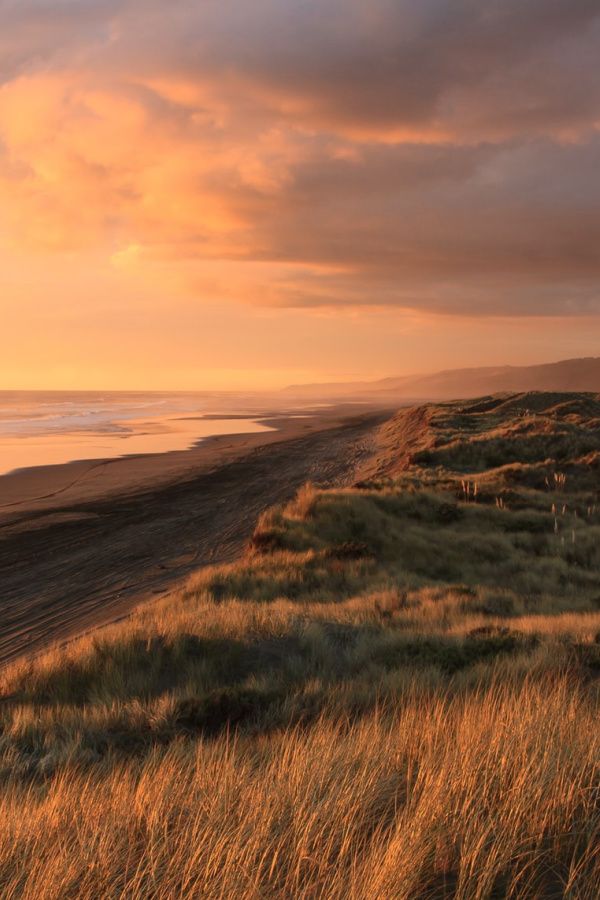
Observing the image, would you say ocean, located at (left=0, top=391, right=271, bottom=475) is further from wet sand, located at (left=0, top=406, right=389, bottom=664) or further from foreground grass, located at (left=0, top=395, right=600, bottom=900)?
foreground grass, located at (left=0, top=395, right=600, bottom=900)

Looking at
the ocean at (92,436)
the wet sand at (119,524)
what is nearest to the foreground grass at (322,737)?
the wet sand at (119,524)

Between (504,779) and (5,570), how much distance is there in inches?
584

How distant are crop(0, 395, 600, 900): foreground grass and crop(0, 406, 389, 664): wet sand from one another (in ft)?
7.34

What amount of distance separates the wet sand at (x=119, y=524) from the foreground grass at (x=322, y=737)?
2.24 meters

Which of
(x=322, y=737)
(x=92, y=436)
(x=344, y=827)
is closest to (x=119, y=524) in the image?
(x=322, y=737)

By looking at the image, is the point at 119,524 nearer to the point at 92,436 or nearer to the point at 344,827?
the point at 344,827

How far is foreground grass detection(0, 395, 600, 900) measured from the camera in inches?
113

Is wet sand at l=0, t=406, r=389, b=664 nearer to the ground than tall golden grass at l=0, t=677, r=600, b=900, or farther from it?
nearer to the ground

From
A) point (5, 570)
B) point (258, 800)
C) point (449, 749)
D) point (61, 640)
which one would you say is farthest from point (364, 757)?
point (5, 570)

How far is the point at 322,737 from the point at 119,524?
17.2 m

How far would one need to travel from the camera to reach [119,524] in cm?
2066

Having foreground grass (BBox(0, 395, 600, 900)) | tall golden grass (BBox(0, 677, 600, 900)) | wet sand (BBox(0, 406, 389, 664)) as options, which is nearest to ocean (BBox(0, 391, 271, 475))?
wet sand (BBox(0, 406, 389, 664))

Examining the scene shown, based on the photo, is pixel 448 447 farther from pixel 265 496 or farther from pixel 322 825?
pixel 322 825

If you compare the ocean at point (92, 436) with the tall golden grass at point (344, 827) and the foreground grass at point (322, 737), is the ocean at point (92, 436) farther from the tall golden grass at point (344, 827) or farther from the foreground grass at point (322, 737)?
the tall golden grass at point (344, 827)
